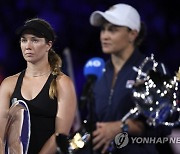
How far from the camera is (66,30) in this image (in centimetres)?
239

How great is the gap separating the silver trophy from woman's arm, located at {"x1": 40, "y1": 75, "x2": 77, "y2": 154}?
26cm

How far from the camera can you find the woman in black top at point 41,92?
137 cm

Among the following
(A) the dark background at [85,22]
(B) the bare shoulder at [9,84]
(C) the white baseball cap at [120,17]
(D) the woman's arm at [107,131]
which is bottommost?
(D) the woman's arm at [107,131]

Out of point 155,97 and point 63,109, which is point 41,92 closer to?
point 63,109

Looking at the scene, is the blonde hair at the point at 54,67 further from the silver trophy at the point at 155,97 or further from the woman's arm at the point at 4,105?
the silver trophy at the point at 155,97

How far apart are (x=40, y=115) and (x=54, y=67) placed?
14cm

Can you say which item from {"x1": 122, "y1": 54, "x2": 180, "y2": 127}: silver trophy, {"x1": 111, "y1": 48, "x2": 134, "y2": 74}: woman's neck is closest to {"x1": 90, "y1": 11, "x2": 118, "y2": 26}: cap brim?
{"x1": 111, "y1": 48, "x2": 134, "y2": 74}: woman's neck

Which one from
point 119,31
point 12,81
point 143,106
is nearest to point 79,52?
point 119,31

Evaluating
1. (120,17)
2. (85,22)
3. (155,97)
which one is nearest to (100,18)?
(120,17)

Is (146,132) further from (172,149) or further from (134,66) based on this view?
(172,149)

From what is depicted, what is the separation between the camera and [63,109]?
1.37 m

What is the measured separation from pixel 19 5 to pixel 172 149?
0.92m

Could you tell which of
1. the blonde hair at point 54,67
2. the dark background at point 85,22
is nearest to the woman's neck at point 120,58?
the blonde hair at point 54,67

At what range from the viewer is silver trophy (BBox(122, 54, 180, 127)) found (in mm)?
1604
